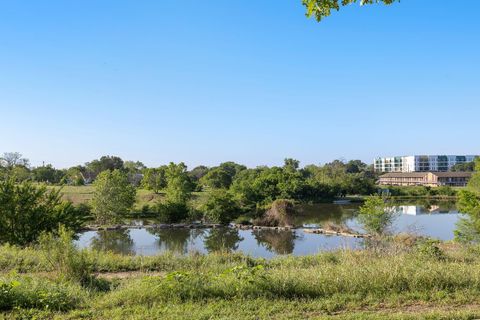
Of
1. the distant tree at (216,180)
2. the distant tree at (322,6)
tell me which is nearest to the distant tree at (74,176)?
the distant tree at (216,180)

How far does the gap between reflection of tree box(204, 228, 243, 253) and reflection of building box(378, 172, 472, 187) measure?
68.6 m

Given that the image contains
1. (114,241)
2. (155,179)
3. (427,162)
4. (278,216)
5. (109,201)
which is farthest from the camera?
(427,162)

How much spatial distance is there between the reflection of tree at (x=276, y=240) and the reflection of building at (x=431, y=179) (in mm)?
67247

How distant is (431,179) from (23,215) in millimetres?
94211

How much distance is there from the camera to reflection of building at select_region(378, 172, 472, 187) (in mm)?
90875

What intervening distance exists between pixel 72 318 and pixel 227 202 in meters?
33.2

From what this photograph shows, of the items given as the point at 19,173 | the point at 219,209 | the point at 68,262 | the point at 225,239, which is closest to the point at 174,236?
the point at 225,239

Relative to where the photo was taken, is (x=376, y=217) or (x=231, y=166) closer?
(x=376, y=217)

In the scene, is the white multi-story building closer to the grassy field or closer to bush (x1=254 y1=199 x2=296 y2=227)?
bush (x1=254 y1=199 x2=296 y2=227)

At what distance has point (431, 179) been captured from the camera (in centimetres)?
9294

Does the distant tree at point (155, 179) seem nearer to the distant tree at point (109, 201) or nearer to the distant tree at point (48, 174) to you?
the distant tree at point (48, 174)

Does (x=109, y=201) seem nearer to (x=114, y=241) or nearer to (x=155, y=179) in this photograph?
(x=114, y=241)

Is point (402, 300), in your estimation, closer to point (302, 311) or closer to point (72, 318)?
point (302, 311)

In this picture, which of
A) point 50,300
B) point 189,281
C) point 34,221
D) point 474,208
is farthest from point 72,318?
point 474,208
